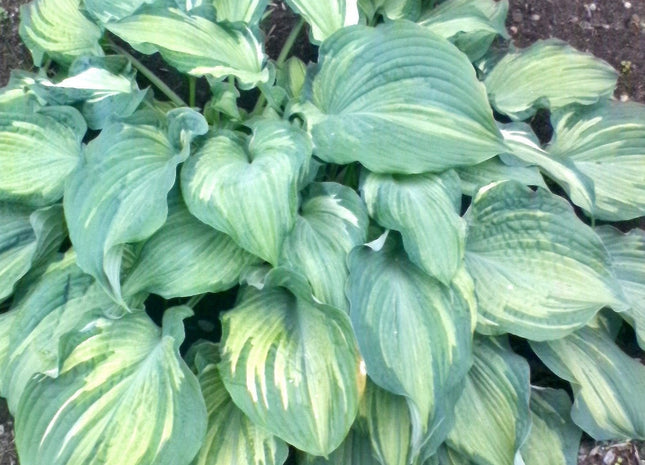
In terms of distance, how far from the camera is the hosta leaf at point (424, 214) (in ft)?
4.55

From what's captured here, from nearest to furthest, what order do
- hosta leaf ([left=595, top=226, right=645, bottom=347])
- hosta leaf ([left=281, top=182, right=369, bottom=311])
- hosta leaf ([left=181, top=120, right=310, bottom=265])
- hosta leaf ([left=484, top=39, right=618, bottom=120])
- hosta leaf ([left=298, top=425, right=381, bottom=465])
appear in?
hosta leaf ([left=181, top=120, right=310, bottom=265]), hosta leaf ([left=281, top=182, right=369, bottom=311]), hosta leaf ([left=298, top=425, right=381, bottom=465]), hosta leaf ([left=595, top=226, right=645, bottom=347]), hosta leaf ([left=484, top=39, right=618, bottom=120])

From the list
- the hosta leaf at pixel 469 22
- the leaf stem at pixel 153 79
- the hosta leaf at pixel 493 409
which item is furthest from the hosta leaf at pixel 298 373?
the hosta leaf at pixel 469 22

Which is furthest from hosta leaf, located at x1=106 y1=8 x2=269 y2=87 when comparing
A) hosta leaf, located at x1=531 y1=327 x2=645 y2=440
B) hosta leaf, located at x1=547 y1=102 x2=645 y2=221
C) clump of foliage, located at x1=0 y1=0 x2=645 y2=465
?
hosta leaf, located at x1=531 y1=327 x2=645 y2=440

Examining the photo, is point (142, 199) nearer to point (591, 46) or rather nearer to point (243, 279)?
point (243, 279)

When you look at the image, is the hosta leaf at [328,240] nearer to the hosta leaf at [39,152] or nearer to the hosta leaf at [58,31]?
the hosta leaf at [39,152]

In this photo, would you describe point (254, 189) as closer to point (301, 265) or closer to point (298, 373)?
point (301, 265)

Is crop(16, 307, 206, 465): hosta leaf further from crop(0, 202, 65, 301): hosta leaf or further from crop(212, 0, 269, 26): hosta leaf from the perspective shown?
crop(212, 0, 269, 26): hosta leaf

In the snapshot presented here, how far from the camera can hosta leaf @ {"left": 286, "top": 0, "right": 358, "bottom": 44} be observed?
1.67 metres

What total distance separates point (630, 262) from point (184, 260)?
42.4 inches

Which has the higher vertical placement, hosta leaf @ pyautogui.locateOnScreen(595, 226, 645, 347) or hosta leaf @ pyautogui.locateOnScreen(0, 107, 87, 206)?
hosta leaf @ pyautogui.locateOnScreen(595, 226, 645, 347)

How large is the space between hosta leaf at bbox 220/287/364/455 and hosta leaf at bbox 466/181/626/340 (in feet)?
1.16

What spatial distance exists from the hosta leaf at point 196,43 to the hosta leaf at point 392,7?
465 millimetres

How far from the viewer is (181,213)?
150cm

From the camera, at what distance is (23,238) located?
5.33 feet
